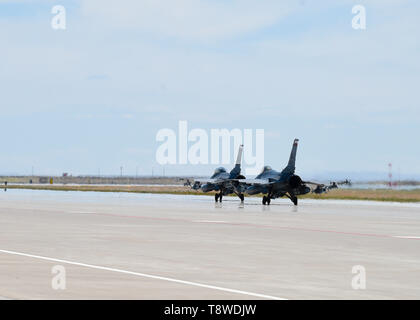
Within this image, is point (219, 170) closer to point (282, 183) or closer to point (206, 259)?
point (282, 183)

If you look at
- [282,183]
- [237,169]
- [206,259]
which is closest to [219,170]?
[237,169]

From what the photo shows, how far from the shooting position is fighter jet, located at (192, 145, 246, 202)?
6538cm

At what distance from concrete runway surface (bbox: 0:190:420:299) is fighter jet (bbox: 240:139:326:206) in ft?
76.9

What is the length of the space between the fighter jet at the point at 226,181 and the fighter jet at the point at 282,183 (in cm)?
355

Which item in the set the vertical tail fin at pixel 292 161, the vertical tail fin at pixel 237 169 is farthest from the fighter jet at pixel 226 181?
the vertical tail fin at pixel 292 161

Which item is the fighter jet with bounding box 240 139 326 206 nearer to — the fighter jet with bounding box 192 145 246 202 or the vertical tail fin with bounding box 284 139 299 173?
the vertical tail fin with bounding box 284 139 299 173

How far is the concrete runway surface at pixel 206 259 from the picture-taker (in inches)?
559

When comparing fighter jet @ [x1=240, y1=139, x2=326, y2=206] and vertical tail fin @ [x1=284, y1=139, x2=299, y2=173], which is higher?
vertical tail fin @ [x1=284, y1=139, x2=299, y2=173]

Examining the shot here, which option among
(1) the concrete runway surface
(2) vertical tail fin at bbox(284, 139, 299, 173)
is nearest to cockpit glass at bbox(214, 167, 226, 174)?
(2) vertical tail fin at bbox(284, 139, 299, 173)

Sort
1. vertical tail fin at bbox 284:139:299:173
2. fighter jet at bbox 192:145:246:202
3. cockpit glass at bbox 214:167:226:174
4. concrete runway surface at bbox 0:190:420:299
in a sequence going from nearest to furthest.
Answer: concrete runway surface at bbox 0:190:420:299
vertical tail fin at bbox 284:139:299:173
fighter jet at bbox 192:145:246:202
cockpit glass at bbox 214:167:226:174

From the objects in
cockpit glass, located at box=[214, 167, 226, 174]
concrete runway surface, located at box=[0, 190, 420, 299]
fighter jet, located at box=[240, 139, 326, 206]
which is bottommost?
concrete runway surface, located at box=[0, 190, 420, 299]

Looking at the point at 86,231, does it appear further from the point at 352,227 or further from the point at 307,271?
the point at 307,271

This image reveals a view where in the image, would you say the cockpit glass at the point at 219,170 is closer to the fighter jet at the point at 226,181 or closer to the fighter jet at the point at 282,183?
the fighter jet at the point at 226,181

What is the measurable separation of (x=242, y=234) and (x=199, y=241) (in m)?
3.70
